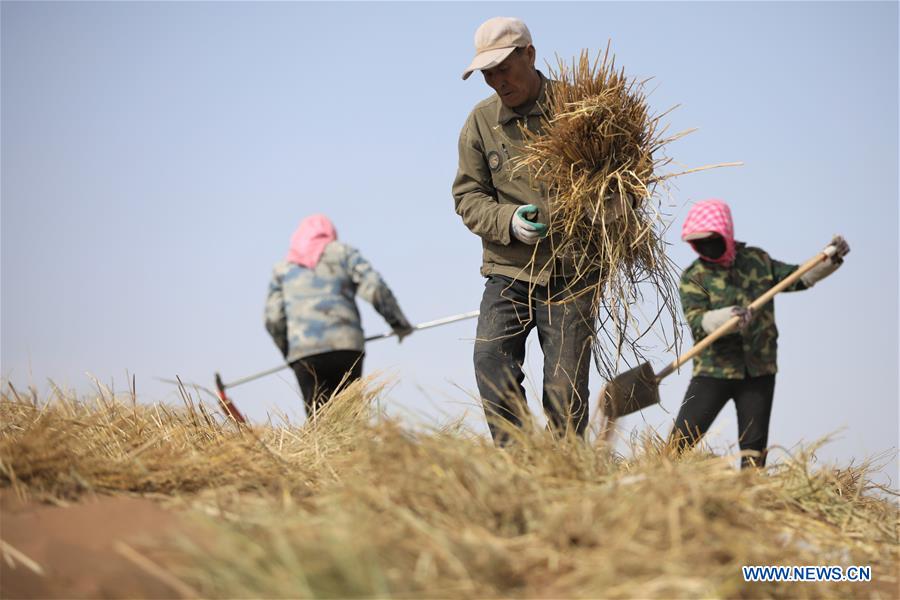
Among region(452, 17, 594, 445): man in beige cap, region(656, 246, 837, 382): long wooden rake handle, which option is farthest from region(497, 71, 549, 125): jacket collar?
region(656, 246, 837, 382): long wooden rake handle

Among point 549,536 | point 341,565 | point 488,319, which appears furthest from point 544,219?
point 341,565

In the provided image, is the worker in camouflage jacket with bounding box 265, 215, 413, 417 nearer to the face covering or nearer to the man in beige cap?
the face covering

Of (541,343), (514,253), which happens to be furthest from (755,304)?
(514,253)

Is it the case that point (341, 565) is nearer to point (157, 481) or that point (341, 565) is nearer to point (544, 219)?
point (157, 481)

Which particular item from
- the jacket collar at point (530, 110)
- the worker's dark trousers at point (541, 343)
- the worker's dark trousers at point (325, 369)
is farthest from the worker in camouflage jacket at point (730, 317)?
the worker's dark trousers at point (325, 369)

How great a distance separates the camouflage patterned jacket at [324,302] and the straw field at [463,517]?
3091mm

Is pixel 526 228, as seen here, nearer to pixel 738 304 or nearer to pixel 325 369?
pixel 738 304

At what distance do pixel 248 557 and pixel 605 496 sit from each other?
84cm

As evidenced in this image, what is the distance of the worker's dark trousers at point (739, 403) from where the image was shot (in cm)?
566

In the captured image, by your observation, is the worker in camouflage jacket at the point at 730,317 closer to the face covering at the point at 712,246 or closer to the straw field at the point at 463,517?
the face covering at the point at 712,246

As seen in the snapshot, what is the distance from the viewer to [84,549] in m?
2.20

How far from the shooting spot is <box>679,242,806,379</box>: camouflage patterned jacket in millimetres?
5719

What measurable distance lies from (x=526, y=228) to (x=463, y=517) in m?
1.81

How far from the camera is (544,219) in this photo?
152 inches
